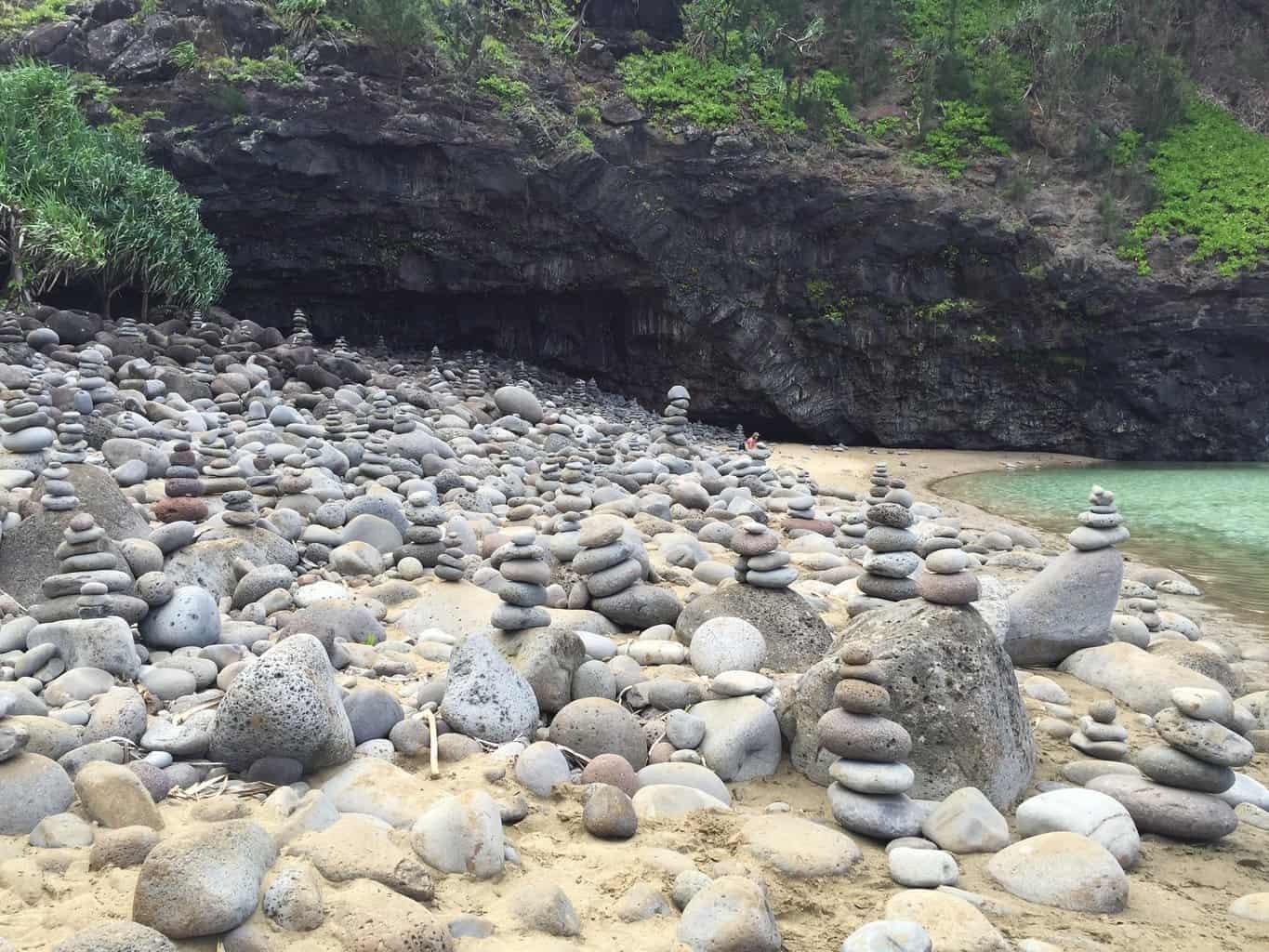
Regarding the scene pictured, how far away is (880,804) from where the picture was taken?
3.54 meters

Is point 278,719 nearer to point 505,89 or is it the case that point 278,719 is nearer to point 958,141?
point 505,89

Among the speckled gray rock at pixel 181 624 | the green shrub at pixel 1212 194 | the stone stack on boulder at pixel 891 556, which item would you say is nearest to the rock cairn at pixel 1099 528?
the stone stack on boulder at pixel 891 556

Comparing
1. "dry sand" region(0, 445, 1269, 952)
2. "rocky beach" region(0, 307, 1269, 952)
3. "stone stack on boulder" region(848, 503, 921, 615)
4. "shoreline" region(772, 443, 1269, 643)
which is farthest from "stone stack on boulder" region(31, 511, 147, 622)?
"shoreline" region(772, 443, 1269, 643)

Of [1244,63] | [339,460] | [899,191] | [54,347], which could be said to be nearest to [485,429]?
[339,460]

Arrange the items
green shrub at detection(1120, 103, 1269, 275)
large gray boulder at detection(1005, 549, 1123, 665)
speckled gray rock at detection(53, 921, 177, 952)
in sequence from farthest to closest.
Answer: green shrub at detection(1120, 103, 1269, 275) → large gray boulder at detection(1005, 549, 1123, 665) → speckled gray rock at detection(53, 921, 177, 952)

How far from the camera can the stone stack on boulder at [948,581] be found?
13.2ft

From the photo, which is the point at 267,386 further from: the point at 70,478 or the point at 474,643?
the point at 474,643

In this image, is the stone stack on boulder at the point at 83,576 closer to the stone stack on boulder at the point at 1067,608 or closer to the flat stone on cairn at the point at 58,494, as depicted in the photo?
the flat stone on cairn at the point at 58,494

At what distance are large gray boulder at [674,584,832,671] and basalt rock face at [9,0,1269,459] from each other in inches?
643

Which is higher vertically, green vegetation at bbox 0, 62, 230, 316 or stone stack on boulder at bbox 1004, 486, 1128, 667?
green vegetation at bbox 0, 62, 230, 316

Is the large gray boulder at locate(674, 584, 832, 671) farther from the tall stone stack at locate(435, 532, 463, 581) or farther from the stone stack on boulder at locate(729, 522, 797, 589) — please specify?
the tall stone stack at locate(435, 532, 463, 581)

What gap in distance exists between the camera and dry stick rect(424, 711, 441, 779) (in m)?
3.60

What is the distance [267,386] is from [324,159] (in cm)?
853

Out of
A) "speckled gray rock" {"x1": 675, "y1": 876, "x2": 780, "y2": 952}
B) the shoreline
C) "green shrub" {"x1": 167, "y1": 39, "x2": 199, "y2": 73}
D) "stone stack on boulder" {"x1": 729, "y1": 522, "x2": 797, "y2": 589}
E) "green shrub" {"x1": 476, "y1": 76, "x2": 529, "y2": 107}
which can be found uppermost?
"green shrub" {"x1": 476, "y1": 76, "x2": 529, "y2": 107}
